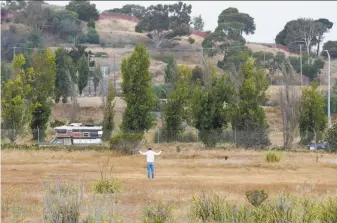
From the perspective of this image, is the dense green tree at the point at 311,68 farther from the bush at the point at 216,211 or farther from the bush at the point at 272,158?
the bush at the point at 216,211

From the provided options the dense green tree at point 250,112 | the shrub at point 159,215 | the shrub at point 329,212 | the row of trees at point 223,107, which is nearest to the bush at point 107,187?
the shrub at point 159,215

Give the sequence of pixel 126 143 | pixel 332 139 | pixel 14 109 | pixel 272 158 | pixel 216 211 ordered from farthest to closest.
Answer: pixel 14 109 → pixel 332 139 → pixel 126 143 → pixel 272 158 → pixel 216 211

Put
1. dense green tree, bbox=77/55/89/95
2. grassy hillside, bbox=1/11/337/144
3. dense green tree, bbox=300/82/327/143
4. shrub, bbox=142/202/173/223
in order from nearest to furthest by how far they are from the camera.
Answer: shrub, bbox=142/202/173/223
dense green tree, bbox=300/82/327/143
grassy hillside, bbox=1/11/337/144
dense green tree, bbox=77/55/89/95

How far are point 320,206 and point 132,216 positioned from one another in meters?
4.56

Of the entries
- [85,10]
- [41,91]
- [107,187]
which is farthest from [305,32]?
[107,187]

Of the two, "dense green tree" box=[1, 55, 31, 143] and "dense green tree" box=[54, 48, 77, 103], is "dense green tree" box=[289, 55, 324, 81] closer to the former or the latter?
"dense green tree" box=[54, 48, 77, 103]

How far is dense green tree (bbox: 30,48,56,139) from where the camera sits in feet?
171

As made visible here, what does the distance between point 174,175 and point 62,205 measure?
16518 millimetres

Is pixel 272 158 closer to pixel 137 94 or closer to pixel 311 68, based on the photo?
pixel 137 94

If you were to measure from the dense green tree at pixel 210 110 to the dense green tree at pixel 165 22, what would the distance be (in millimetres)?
66756

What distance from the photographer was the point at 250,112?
4803cm

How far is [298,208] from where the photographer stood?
13109mm

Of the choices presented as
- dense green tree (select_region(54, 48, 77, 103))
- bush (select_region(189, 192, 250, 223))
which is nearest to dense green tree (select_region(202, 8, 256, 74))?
dense green tree (select_region(54, 48, 77, 103))

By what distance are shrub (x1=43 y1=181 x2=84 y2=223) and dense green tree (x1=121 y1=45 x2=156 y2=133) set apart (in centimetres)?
3631
